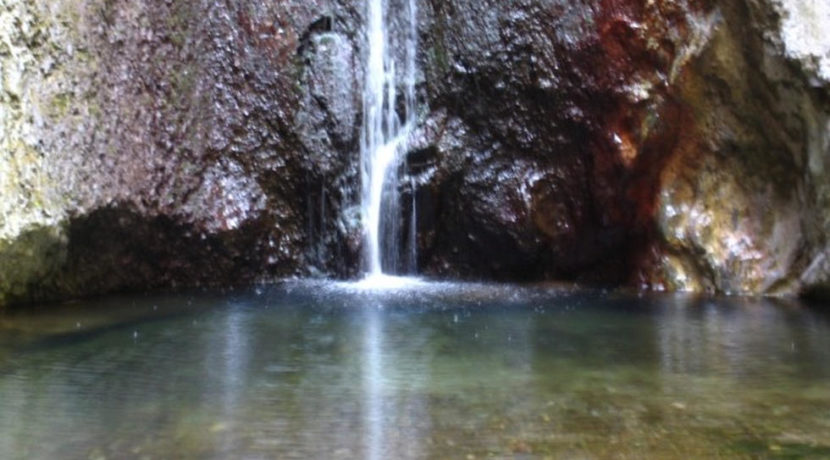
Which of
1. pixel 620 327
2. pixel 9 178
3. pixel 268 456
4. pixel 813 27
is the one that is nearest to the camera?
pixel 268 456

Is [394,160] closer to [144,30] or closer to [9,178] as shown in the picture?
[144,30]

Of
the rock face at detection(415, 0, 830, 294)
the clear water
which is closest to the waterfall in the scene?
the rock face at detection(415, 0, 830, 294)

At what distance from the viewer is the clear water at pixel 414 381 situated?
289 centimetres

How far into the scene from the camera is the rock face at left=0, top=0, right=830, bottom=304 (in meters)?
6.71

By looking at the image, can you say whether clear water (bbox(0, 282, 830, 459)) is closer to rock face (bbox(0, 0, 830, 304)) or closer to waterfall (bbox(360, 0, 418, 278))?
rock face (bbox(0, 0, 830, 304))

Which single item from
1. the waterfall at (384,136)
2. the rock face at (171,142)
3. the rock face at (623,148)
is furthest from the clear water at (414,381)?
the waterfall at (384,136)

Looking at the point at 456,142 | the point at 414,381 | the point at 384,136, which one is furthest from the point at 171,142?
the point at 414,381

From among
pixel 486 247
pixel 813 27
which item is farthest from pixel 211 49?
pixel 813 27

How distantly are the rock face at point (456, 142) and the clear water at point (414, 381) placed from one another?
1.15 m

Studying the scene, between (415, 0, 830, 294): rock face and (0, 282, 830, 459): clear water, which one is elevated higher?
(415, 0, 830, 294): rock face

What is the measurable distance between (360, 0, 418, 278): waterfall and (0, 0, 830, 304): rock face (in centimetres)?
15

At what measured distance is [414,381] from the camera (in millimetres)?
3908

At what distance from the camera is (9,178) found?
598 centimetres

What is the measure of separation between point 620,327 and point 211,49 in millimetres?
5226
